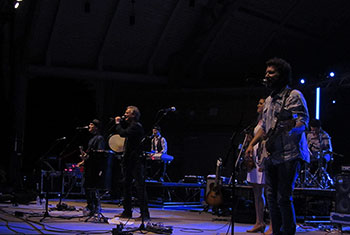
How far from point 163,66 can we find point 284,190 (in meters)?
14.1

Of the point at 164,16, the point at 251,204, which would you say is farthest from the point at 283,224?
the point at 164,16

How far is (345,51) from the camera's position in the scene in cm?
1758

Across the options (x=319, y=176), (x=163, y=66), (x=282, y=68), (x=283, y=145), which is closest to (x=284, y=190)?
(x=283, y=145)

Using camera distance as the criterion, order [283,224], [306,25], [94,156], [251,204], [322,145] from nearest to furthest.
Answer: [283,224] → [94,156] → [251,204] → [322,145] → [306,25]

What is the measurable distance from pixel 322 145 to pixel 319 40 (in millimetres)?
6490

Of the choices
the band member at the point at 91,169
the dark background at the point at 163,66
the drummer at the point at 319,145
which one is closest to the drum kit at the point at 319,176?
the drummer at the point at 319,145

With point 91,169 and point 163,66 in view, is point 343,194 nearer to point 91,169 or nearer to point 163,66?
point 91,169

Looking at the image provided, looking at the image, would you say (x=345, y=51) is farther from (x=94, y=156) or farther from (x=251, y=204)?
(x=94, y=156)

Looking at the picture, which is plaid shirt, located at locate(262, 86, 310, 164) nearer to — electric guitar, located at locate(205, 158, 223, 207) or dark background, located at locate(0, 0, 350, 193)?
electric guitar, located at locate(205, 158, 223, 207)

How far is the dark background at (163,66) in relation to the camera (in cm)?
1584

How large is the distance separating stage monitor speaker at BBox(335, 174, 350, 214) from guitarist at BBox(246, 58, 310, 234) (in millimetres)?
2951

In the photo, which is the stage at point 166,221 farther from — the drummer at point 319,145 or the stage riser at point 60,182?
the stage riser at point 60,182

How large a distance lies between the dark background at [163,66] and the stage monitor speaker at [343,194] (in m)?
7.40

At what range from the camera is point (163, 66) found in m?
18.6
